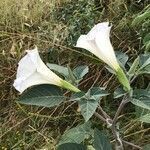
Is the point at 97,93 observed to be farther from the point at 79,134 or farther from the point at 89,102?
the point at 79,134

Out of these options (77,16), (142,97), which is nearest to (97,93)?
(142,97)

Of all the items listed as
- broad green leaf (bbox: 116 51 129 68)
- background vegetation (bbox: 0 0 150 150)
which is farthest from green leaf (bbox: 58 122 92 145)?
background vegetation (bbox: 0 0 150 150)

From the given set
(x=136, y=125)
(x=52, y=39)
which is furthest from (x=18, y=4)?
(x=136, y=125)

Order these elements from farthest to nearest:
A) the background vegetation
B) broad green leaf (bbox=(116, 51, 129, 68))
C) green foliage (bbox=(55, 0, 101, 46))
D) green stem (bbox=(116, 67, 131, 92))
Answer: green foliage (bbox=(55, 0, 101, 46)), the background vegetation, broad green leaf (bbox=(116, 51, 129, 68)), green stem (bbox=(116, 67, 131, 92))

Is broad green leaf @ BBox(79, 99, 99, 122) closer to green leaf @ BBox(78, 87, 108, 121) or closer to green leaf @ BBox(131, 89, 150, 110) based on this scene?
green leaf @ BBox(78, 87, 108, 121)

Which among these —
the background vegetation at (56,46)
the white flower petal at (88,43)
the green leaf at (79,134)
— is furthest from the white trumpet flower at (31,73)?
the background vegetation at (56,46)

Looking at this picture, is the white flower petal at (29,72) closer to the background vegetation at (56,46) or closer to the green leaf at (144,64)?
the green leaf at (144,64)
